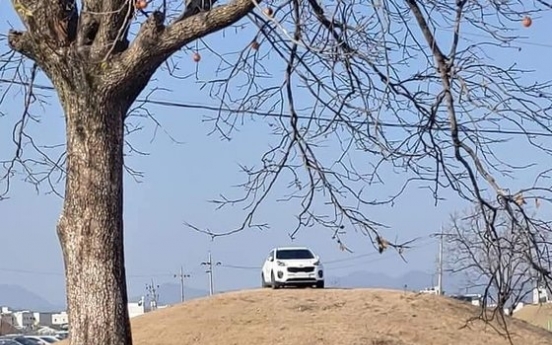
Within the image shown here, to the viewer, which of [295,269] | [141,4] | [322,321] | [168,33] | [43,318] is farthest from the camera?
[43,318]

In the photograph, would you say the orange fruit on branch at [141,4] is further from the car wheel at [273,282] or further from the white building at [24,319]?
the white building at [24,319]

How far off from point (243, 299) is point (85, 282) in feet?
61.5

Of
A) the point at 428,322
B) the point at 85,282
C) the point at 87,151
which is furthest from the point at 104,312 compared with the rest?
the point at 428,322

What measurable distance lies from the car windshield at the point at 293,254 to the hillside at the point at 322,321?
12.0ft

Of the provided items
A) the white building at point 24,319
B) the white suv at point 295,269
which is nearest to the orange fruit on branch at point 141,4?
the white suv at point 295,269

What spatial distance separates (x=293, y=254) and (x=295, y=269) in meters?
0.66

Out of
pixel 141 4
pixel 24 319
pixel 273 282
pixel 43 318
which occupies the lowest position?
pixel 43 318

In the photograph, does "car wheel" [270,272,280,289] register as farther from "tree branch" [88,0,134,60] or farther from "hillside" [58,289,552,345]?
"tree branch" [88,0,134,60]

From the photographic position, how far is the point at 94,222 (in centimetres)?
855

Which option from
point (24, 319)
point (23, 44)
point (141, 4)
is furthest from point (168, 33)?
point (24, 319)

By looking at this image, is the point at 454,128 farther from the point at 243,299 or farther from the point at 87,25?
the point at 243,299

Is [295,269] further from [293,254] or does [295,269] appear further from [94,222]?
[94,222]

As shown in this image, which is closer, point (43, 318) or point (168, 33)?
point (168, 33)

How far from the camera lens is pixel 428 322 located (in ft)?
81.1
